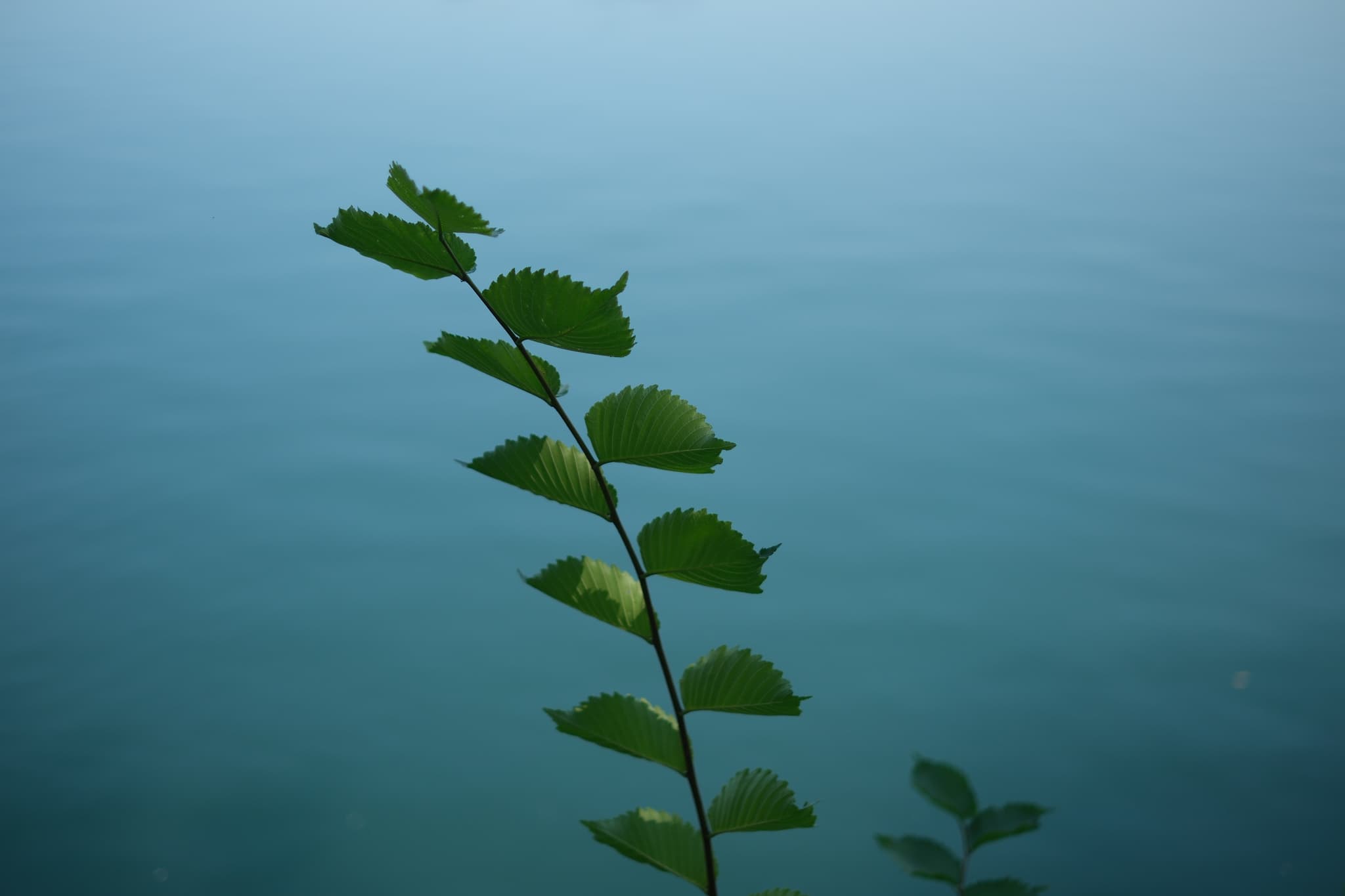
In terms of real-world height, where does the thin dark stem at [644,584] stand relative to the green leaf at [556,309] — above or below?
below

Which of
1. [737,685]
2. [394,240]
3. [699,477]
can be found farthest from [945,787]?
[699,477]

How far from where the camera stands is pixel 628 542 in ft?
1.19

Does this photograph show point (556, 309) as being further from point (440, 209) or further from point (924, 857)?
point (924, 857)

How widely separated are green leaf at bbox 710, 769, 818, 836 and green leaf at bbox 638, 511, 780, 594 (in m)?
0.07

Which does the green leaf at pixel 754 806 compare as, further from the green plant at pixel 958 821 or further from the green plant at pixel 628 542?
the green plant at pixel 958 821

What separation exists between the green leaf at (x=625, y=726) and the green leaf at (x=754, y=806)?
20 mm

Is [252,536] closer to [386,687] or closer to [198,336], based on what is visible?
[386,687]

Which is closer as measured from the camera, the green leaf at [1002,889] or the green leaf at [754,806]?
the green leaf at [1002,889]

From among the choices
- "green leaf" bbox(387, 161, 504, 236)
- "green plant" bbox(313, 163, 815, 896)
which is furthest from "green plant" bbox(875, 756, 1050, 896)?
"green leaf" bbox(387, 161, 504, 236)

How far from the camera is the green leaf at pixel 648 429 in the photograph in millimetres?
382

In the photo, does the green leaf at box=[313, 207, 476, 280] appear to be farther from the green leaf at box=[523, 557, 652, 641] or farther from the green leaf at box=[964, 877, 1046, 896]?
the green leaf at box=[964, 877, 1046, 896]

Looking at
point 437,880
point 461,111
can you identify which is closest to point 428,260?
point 437,880

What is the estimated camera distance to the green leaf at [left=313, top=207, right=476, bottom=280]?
1.16 ft

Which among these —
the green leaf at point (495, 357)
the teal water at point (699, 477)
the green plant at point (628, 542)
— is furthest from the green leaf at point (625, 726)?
the teal water at point (699, 477)
